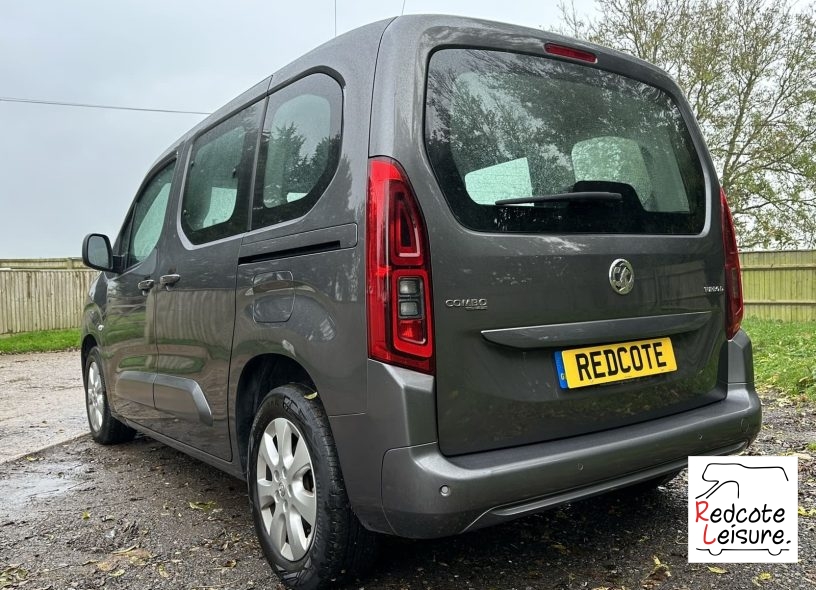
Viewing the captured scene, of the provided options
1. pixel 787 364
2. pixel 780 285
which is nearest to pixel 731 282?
pixel 787 364

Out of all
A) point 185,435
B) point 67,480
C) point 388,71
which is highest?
point 388,71

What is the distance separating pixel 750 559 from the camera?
271 centimetres

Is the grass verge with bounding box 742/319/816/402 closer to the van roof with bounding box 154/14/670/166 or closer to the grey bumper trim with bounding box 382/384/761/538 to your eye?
the grey bumper trim with bounding box 382/384/761/538

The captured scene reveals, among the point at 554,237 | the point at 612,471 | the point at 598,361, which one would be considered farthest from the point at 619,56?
the point at 612,471

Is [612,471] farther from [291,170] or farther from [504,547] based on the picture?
[291,170]

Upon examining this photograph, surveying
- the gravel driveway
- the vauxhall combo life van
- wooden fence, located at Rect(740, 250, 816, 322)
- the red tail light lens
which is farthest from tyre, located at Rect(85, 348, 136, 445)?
wooden fence, located at Rect(740, 250, 816, 322)

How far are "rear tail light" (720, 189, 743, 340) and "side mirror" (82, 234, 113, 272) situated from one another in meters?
3.55

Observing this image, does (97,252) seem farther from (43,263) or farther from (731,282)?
(43,263)

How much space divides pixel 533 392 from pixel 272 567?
3.98 ft

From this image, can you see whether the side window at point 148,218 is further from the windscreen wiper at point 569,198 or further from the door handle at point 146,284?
the windscreen wiper at point 569,198

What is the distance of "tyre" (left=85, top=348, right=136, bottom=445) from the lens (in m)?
5.23

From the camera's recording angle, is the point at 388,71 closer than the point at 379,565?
Yes

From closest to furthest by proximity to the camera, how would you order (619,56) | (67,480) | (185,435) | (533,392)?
1. (533,392)
2. (619,56)
3. (185,435)
4. (67,480)

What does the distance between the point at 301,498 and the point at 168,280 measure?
159 centimetres
